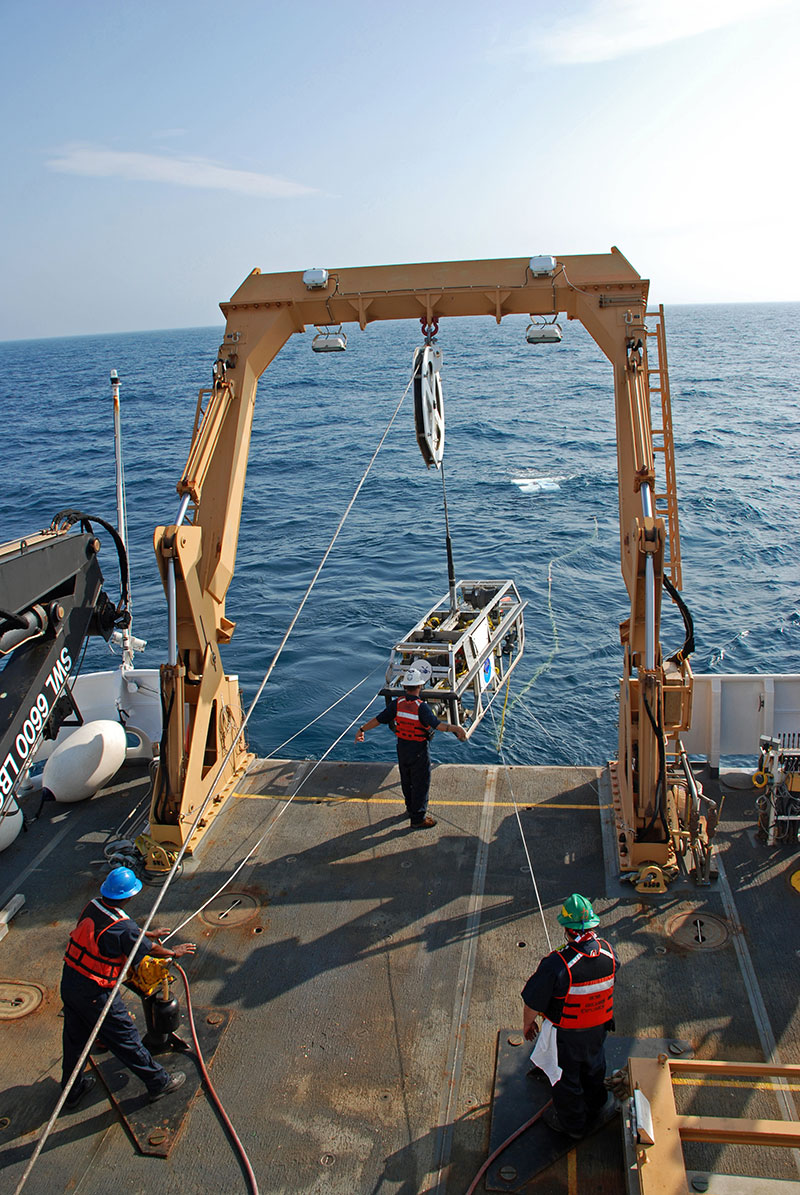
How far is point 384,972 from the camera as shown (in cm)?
707

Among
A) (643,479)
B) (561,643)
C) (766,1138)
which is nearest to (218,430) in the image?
(643,479)

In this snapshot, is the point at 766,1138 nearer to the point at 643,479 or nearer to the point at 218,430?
the point at 643,479

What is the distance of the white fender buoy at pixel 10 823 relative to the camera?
8836mm

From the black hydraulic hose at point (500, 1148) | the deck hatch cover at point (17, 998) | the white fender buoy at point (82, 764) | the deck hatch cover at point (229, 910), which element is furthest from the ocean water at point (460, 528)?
the black hydraulic hose at point (500, 1148)

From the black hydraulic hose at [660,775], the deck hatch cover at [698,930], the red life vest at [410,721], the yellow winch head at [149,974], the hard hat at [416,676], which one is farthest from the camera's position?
the hard hat at [416,676]

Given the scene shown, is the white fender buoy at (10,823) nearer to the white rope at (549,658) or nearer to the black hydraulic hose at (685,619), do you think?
the black hydraulic hose at (685,619)

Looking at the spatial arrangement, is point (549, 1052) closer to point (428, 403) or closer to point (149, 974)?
point (149, 974)

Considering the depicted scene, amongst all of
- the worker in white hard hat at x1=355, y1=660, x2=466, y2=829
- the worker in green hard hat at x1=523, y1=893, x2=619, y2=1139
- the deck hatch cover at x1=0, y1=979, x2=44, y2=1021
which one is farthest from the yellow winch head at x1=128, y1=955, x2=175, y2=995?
the worker in white hard hat at x1=355, y1=660, x2=466, y2=829

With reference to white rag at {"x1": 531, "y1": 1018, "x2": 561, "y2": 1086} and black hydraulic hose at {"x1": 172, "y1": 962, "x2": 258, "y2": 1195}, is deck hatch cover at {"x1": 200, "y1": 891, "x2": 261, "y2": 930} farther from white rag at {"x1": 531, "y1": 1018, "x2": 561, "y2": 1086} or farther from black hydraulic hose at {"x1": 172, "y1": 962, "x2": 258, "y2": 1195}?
white rag at {"x1": 531, "y1": 1018, "x2": 561, "y2": 1086}

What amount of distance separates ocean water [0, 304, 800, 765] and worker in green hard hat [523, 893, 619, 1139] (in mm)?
7795

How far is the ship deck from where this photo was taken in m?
5.51

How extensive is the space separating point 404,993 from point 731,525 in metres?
23.5

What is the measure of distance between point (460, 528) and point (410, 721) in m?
19.2

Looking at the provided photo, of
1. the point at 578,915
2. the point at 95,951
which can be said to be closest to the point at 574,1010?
the point at 578,915
